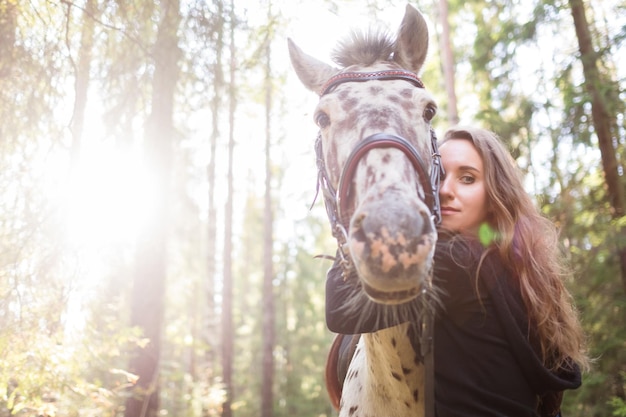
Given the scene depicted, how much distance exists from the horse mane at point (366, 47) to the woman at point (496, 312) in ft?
2.92

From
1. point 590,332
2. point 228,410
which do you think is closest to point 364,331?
point 590,332

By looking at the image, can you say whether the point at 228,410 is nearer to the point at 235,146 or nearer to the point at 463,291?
the point at 235,146

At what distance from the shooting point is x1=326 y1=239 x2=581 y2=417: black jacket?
2.10 meters

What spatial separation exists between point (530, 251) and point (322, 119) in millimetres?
1294

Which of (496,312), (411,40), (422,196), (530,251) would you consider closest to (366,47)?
(411,40)

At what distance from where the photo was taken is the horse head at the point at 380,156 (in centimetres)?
168

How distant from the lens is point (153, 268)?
6.88 meters

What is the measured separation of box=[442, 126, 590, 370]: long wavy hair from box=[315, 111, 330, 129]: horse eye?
90cm

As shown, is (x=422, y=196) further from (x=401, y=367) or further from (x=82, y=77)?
(x=82, y=77)

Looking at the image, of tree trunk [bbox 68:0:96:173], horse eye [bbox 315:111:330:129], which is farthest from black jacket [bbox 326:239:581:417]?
tree trunk [bbox 68:0:96:173]

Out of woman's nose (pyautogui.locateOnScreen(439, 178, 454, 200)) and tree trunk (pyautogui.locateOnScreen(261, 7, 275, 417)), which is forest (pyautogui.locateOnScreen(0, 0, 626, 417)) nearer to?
woman's nose (pyautogui.locateOnScreen(439, 178, 454, 200))

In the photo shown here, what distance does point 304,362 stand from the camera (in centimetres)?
2406

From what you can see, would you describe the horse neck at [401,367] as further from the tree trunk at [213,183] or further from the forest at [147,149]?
the tree trunk at [213,183]

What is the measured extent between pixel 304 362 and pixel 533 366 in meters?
23.2
